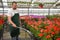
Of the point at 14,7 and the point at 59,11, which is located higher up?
the point at 14,7

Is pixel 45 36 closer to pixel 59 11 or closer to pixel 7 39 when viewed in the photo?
pixel 7 39

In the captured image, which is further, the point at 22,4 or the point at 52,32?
the point at 22,4

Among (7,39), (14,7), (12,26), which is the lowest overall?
(7,39)

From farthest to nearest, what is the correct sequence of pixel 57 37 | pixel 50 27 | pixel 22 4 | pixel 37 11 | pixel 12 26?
pixel 22 4 → pixel 37 11 → pixel 12 26 → pixel 50 27 → pixel 57 37

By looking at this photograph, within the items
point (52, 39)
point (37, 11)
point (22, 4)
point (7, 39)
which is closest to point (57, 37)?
point (52, 39)

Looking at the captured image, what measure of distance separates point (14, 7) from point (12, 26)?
0.64 m

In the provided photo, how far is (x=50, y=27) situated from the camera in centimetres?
748

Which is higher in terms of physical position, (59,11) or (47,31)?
(47,31)

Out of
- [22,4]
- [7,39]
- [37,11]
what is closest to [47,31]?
[7,39]

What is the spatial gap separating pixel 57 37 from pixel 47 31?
0.43 metres

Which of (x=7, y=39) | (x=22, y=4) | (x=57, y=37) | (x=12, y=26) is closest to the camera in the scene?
(x=57, y=37)

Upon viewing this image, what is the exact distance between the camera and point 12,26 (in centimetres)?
874

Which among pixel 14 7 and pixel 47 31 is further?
pixel 14 7

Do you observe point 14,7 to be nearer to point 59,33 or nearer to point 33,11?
point 59,33
